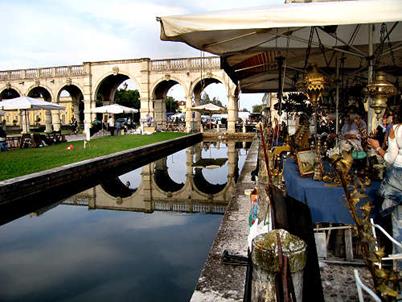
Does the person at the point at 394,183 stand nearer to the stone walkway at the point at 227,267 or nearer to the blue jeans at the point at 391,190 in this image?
the blue jeans at the point at 391,190

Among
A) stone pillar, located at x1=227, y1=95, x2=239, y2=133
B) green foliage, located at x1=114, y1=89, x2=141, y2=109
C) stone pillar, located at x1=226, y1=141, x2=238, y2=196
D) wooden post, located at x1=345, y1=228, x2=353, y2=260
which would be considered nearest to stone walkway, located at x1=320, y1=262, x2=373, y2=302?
wooden post, located at x1=345, y1=228, x2=353, y2=260

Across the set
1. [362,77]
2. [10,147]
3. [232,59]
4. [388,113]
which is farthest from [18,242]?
[10,147]

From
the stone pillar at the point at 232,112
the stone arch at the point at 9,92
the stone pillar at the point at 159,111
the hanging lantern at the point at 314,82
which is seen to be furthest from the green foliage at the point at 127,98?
the hanging lantern at the point at 314,82

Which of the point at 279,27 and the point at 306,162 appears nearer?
the point at 279,27

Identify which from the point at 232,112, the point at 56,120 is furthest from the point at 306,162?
the point at 56,120

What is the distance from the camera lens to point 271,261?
1.55m

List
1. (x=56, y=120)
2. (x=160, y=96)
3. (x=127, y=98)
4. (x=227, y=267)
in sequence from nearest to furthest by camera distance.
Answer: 1. (x=227, y=267)
2. (x=56, y=120)
3. (x=160, y=96)
4. (x=127, y=98)

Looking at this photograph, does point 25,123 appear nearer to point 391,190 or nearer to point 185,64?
point 185,64

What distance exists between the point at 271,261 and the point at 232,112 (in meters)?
29.1

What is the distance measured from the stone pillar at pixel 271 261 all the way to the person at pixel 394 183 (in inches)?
65.1

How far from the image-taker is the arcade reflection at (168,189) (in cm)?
902

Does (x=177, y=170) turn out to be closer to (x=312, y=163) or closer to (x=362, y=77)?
(x=362, y=77)

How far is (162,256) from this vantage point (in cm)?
582

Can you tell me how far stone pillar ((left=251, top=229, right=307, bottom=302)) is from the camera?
1.56m
